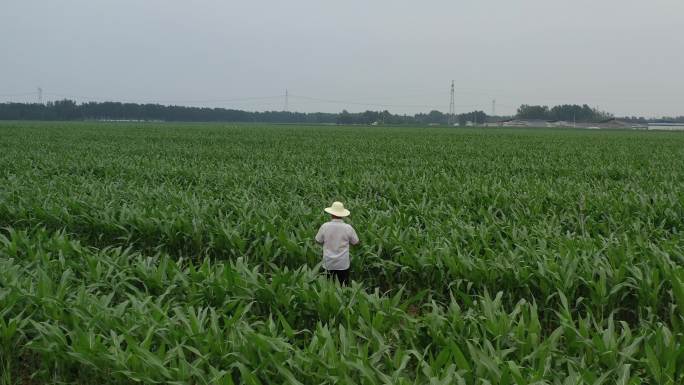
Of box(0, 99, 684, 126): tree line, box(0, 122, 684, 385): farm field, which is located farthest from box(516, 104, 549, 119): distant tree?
box(0, 122, 684, 385): farm field

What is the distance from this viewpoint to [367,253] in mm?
5617

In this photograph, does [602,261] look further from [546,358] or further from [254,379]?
[254,379]

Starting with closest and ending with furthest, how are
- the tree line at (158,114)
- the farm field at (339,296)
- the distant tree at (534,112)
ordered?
the farm field at (339,296)
the tree line at (158,114)
the distant tree at (534,112)

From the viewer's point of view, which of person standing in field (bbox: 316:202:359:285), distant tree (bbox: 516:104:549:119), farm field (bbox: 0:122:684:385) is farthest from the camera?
distant tree (bbox: 516:104:549:119)

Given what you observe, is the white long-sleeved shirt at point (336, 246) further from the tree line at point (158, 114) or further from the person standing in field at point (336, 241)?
the tree line at point (158, 114)

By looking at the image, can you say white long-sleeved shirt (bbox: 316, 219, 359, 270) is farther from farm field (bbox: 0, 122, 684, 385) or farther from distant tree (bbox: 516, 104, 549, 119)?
distant tree (bbox: 516, 104, 549, 119)

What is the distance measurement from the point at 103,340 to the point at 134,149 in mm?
20523

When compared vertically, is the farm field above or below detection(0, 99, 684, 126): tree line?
below

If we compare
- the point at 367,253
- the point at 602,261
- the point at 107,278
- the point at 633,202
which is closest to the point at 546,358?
the point at 602,261

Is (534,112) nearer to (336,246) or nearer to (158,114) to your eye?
(158,114)

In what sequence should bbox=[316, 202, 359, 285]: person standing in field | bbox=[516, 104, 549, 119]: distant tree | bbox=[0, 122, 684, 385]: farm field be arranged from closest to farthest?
bbox=[0, 122, 684, 385]: farm field
bbox=[316, 202, 359, 285]: person standing in field
bbox=[516, 104, 549, 119]: distant tree

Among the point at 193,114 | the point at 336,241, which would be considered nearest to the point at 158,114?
the point at 193,114

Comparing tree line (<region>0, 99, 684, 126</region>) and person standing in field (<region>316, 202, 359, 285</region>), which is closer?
person standing in field (<region>316, 202, 359, 285</region>)

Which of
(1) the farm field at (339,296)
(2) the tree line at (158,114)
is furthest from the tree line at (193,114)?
(1) the farm field at (339,296)
